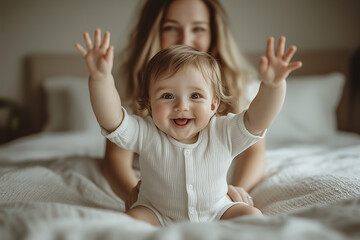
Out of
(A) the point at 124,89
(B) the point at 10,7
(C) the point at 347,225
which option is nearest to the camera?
(C) the point at 347,225

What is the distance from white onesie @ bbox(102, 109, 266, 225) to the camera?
762 millimetres

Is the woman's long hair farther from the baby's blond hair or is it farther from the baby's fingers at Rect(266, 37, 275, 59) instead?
the baby's fingers at Rect(266, 37, 275, 59)

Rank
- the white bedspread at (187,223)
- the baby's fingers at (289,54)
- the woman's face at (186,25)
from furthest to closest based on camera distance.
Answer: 1. the woman's face at (186,25)
2. the baby's fingers at (289,54)
3. the white bedspread at (187,223)

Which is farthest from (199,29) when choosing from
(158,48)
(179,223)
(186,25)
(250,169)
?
(179,223)

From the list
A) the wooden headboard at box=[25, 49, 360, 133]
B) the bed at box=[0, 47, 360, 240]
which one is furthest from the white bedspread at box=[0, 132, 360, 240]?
the wooden headboard at box=[25, 49, 360, 133]

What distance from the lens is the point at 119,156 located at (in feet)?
3.63

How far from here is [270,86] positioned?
70 centimetres

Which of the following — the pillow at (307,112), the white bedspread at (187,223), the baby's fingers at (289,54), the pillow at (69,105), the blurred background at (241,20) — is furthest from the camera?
the blurred background at (241,20)

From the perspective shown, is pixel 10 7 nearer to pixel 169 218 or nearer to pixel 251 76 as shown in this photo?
pixel 251 76

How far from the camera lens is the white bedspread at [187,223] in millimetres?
529

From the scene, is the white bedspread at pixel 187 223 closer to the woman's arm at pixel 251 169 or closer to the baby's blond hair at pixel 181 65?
the woman's arm at pixel 251 169

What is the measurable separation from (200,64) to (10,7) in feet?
7.64

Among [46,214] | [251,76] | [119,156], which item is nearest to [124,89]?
[119,156]

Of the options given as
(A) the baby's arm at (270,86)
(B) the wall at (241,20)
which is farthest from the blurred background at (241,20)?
(A) the baby's arm at (270,86)
